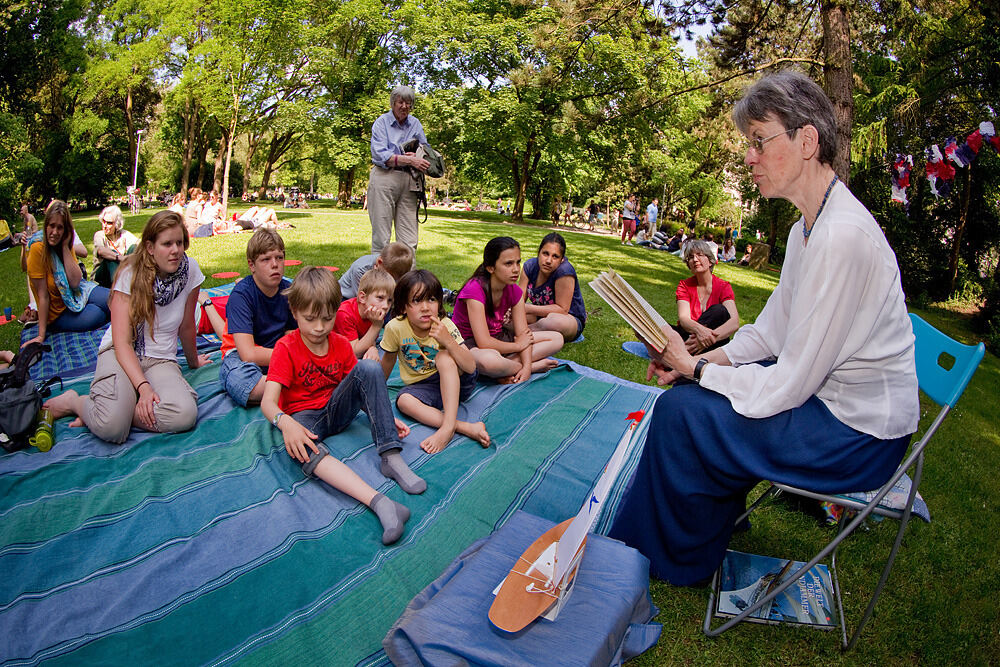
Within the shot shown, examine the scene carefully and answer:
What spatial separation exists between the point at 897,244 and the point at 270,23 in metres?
23.8

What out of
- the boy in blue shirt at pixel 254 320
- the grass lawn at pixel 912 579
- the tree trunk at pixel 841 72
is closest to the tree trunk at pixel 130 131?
the grass lawn at pixel 912 579

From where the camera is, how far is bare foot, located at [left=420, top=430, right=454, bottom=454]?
3.36 m

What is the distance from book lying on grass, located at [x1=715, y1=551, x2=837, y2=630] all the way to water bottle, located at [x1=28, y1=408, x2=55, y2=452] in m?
3.48

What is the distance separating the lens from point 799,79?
2.15 metres

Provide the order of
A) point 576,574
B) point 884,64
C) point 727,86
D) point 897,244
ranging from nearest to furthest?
1. point 576,574
2. point 727,86
3. point 897,244
4. point 884,64

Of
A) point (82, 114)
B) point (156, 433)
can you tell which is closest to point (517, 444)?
point (156, 433)

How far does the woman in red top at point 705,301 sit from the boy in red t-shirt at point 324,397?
9.67 ft

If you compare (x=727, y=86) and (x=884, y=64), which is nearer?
(x=727, y=86)

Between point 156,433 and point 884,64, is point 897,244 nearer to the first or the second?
point 884,64

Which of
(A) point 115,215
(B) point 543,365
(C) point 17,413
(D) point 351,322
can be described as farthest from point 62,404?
(A) point 115,215

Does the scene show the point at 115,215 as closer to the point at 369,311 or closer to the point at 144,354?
the point at 144,354

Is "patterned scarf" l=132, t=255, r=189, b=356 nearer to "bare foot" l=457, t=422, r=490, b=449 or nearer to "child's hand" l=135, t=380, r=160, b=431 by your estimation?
"child's hand" l=135, t=380, r=160, b=431

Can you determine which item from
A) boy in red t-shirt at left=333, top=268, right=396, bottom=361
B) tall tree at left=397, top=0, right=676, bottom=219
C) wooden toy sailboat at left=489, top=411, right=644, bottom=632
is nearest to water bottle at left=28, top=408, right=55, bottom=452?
boy in red t-shirt at left=333, top=268, right=396, bottom=361

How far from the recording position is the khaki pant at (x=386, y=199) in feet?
21.4
